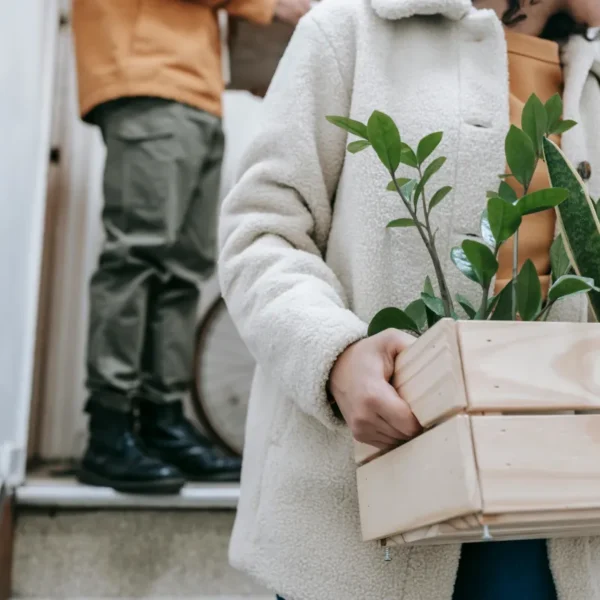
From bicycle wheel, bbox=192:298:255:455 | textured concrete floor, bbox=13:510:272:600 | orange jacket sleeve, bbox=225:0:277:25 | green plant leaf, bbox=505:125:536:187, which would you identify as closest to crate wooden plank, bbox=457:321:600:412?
green plant leaf, bbox=505:125:536:187

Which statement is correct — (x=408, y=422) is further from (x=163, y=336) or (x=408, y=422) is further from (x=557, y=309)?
(x=163, y=336)

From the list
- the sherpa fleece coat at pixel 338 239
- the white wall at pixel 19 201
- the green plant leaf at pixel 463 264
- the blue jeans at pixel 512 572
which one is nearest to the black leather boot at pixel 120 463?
the white wall at pixel 19 201

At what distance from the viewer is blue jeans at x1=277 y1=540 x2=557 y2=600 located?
516 mm

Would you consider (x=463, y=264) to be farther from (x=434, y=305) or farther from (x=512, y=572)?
(x=512, y=572)

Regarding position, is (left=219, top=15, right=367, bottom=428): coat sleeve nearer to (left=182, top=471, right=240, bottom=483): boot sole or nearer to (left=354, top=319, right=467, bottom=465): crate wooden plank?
(left=354, top=319, right=467, bottom=465): crate wooden plank

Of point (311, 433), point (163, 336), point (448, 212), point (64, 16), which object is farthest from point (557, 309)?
point (64, 16)

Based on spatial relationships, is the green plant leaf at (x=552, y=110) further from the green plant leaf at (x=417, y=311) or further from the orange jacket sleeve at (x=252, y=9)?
the orange jacket sleeve at (x=252, y=9)

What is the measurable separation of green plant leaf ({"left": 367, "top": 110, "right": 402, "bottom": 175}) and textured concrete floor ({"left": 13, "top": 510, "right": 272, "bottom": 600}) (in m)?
0.81

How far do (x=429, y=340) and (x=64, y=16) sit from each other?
1.92 meters

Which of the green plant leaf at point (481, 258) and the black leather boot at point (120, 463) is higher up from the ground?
the green plant leaf at point (481, 258)

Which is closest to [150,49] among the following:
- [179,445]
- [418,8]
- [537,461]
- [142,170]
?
[142,170]

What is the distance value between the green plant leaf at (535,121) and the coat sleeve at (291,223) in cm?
16

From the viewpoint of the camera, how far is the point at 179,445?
4.41 ft

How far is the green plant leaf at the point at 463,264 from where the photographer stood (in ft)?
1.45
